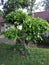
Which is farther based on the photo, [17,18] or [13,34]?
[17,18]

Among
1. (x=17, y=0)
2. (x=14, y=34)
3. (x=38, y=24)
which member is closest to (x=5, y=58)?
(x=14, y=34)

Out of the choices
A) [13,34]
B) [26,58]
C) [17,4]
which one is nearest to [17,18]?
[13,34]

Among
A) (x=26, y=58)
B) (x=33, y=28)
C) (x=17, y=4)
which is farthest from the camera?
(x=17, y=4)

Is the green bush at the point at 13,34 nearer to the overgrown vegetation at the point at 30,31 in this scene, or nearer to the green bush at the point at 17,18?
the overgrown vegetation at the point at 30,31

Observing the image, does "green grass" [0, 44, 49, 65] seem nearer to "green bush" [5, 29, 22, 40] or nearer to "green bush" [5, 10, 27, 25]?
"green bush" [5, 29, 22, 40]

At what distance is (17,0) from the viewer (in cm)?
1388

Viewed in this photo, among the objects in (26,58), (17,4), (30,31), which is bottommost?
(26,58)

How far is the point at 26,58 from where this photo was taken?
1074 cm

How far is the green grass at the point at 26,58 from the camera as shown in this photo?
10430 millimetres

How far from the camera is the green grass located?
10430 millimetres

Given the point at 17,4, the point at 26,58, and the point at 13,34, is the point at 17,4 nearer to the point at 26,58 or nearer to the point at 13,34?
the point at 13,34

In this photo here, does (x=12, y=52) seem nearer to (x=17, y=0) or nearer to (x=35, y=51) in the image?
(x=35, y=51)

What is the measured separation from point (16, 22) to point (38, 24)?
4.18 ft

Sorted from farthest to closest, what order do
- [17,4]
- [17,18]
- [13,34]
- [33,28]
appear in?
[17,4] < [17,18] < [13,34] < [33,28]
